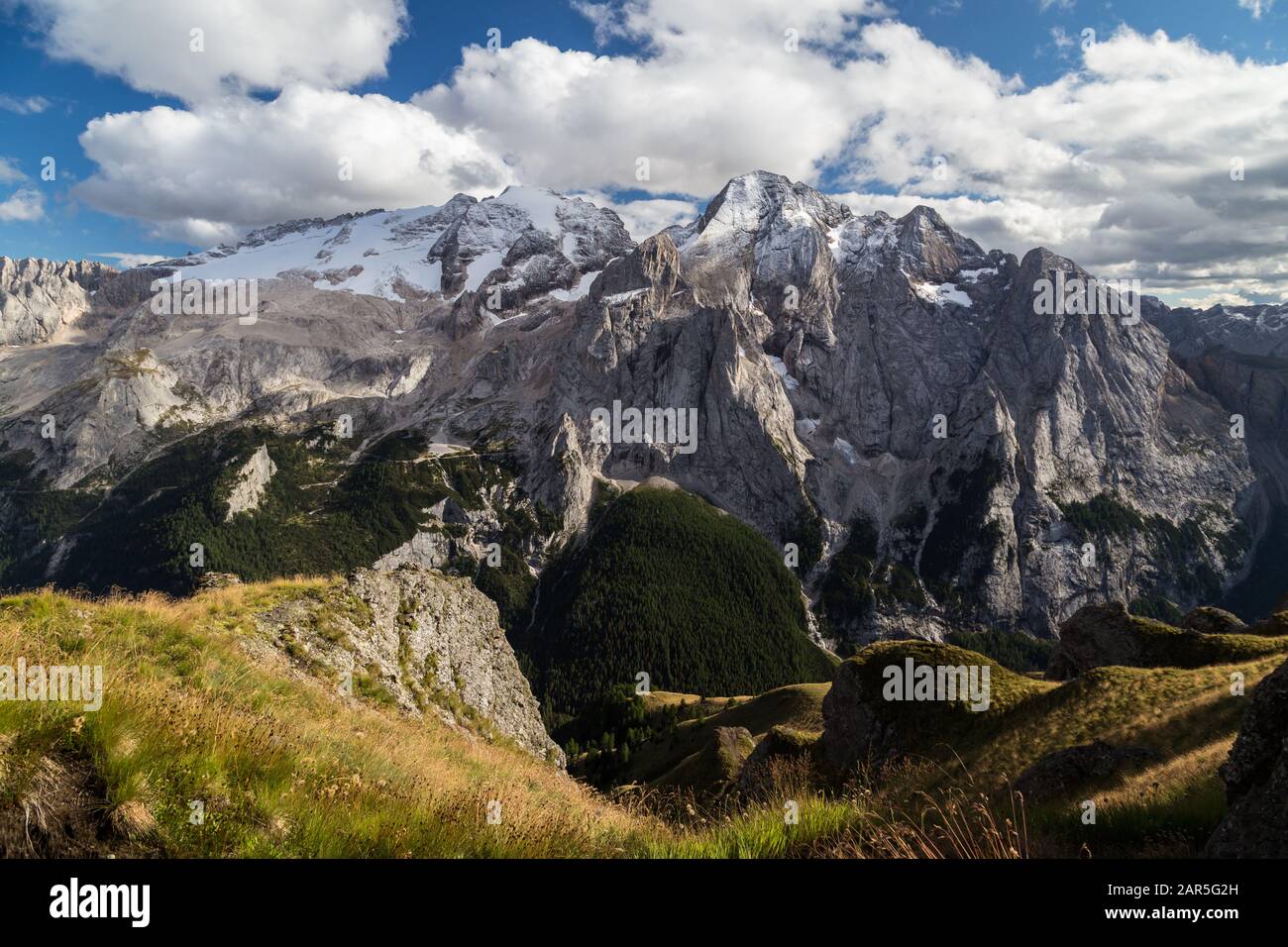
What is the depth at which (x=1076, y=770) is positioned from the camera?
14.4m

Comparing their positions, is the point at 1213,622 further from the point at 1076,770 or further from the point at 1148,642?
the point at 1076,770

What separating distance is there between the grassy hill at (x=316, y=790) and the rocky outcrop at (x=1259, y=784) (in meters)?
1.43

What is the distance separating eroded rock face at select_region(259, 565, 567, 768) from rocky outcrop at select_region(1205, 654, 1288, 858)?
77.3 ft

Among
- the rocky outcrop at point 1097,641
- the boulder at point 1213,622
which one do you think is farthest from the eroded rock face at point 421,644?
the boulder at point 1213,622

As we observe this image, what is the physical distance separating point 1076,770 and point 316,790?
53.5ft

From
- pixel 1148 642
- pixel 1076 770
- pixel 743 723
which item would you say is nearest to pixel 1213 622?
pixel 1148 642

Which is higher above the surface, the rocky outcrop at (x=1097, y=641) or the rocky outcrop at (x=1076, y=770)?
the rocky outcrop at (x=1076, y=770)

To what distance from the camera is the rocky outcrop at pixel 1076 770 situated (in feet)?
44.9

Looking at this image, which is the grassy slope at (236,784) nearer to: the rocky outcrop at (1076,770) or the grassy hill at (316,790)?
the grassy hill at (316,790)

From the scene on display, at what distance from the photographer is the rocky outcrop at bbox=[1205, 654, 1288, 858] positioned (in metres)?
6.16

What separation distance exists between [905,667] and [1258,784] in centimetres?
2465
